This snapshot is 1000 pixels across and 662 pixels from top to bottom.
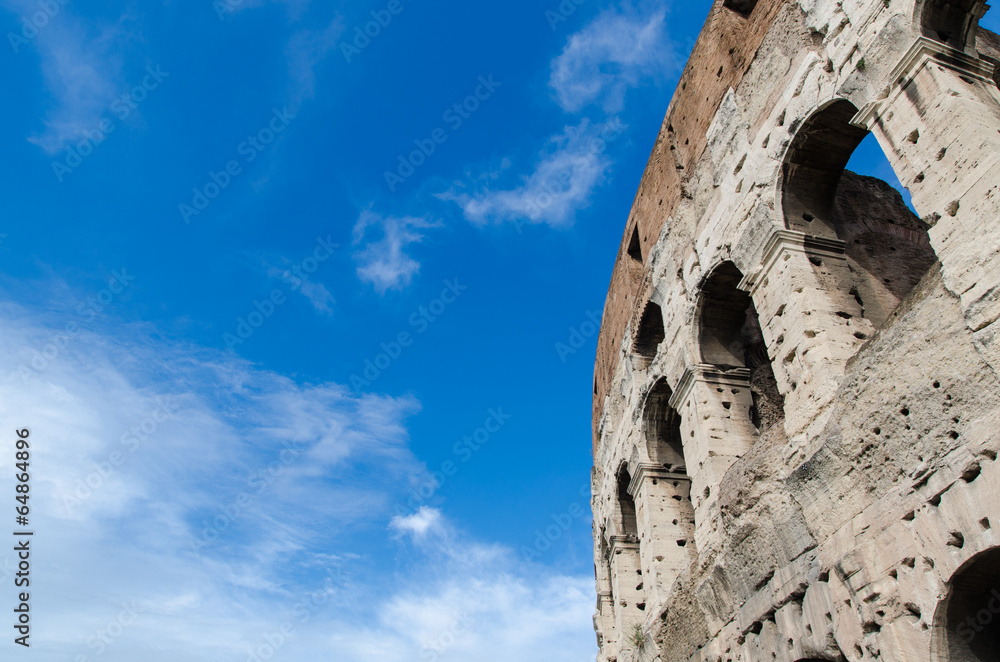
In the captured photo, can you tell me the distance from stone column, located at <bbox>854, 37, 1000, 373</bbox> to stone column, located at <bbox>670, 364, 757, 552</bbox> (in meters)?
2.78

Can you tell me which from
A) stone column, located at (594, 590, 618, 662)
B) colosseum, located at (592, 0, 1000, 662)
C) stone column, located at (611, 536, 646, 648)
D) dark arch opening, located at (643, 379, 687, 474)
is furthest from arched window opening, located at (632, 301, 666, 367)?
stone column, located at (594, 590, 618, 662)

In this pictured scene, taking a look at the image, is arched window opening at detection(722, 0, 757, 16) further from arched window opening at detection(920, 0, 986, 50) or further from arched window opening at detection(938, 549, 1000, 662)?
arched window opening at detection(938, 549, 1000, 662)

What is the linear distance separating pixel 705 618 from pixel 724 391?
2.13 metres

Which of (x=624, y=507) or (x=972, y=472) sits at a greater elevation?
(x=624, y=507)

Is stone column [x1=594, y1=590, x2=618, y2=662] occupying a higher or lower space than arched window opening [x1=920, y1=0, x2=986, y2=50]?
lower

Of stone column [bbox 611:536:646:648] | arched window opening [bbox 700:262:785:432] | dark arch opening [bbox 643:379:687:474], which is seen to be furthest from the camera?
stone column [bbox 611:536:646:648]

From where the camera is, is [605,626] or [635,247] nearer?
[635,247]

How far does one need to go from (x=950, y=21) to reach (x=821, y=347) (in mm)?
2322

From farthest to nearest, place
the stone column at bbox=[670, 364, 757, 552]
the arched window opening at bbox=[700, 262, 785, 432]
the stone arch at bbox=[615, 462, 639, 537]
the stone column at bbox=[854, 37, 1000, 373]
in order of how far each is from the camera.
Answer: the stone arch at bbox=[615, 462, 639, 537], the arched window opening at bbox=[700, 262, 785, 432], the stone column at bbox=[670, 364, 757, 552], the stone column at bbox=[854, 37, 1000, 373]

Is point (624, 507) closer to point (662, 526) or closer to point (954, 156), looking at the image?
point (662, 526)

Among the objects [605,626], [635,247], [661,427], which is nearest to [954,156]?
[661,427]

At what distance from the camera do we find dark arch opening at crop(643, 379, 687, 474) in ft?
26.5

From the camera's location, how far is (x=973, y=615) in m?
3.61

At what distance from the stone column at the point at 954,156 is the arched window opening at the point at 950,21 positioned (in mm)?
171
